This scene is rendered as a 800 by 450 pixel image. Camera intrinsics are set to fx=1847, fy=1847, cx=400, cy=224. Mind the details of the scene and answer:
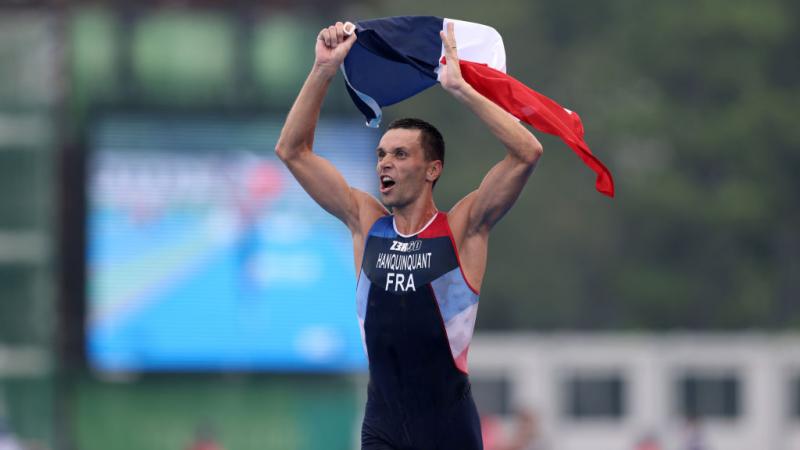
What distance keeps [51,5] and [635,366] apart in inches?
712

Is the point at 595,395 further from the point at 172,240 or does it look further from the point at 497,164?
the point at 497,164

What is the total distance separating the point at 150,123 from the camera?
24328 mm

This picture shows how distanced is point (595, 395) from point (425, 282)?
1233 inches

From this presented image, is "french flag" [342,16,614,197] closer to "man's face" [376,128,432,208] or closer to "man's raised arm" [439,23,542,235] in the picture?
"man's raised arm" [439,23,542,235]

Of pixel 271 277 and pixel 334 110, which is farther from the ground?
pixel 334 110

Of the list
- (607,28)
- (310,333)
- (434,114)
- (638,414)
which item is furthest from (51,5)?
(607,28)

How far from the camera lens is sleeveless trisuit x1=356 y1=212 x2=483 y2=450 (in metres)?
8.14

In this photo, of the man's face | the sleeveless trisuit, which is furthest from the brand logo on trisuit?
the man's face

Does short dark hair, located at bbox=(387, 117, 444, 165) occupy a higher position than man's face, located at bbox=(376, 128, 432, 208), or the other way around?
short dark hair, located at bbox=(387, 117, 444, 165)

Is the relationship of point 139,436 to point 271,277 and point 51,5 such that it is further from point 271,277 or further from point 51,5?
point 51,5

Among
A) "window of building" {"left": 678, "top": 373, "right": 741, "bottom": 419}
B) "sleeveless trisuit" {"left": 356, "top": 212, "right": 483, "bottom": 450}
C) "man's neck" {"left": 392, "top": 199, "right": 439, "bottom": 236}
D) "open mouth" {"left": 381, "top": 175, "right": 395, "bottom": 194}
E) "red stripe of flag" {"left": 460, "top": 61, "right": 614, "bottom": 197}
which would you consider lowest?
"window of building" {"left": 678, "top": 373, "right": 741, "bottom": 419}

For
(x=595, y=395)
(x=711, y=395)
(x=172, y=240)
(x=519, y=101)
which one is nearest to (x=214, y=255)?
(x=172, y=240)

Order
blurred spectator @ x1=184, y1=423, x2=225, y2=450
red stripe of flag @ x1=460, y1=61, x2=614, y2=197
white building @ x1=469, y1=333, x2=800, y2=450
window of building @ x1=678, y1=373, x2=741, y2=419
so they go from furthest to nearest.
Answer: window of building @ x1=678, y1=373, x2=741, y2=419 < white building @ x1=469, y1=333, x2=800, y2=450 < blurred spectator @ x1=184, y1=423, x2=225, y2=450 < red stripe of flag @ x1=460, y1=61, x2=614, y2=197

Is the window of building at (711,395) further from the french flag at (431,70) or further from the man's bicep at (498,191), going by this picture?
the man's bicep at (498,191)
